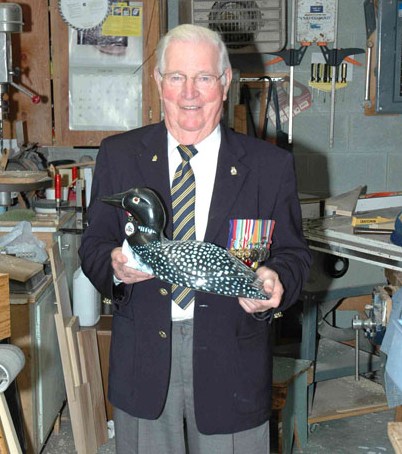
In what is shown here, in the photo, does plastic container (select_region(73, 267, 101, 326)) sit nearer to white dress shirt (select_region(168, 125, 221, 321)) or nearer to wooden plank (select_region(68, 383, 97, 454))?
wooden plank (select_region(68, 383, 97, 454))

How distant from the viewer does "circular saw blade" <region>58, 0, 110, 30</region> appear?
12.2 feet

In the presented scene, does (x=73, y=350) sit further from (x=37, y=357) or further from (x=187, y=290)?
(x=187, y=290)

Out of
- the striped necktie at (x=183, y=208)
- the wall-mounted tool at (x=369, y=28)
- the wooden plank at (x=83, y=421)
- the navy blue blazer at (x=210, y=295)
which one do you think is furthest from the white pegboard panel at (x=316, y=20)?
the striped necktie at (x=183, y=208)

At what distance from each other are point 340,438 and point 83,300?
123 cm

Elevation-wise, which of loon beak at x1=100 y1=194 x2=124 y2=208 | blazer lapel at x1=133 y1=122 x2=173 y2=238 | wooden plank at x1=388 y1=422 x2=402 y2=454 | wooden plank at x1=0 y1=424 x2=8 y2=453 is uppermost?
blazer lapel at x1=133 y1=122 x2=173 y2=238

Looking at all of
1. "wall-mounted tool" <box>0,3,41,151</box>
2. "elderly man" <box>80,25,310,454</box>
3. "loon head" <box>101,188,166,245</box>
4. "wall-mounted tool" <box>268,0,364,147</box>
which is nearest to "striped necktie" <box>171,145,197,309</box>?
"elderly man" <box>80,25,310,454</box>

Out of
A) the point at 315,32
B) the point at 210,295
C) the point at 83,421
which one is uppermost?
the point at 315,32

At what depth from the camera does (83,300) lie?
3.24 meters

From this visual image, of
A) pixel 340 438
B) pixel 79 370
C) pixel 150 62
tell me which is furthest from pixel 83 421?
pixel 150 62

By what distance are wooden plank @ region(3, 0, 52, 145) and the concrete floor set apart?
1.39m

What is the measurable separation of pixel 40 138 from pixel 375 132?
5.80ft

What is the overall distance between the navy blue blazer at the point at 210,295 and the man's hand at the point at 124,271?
81mm

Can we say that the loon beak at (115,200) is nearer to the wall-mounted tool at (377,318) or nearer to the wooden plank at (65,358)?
the wooden plank at (65,358)

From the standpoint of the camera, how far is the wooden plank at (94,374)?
3.05 m
